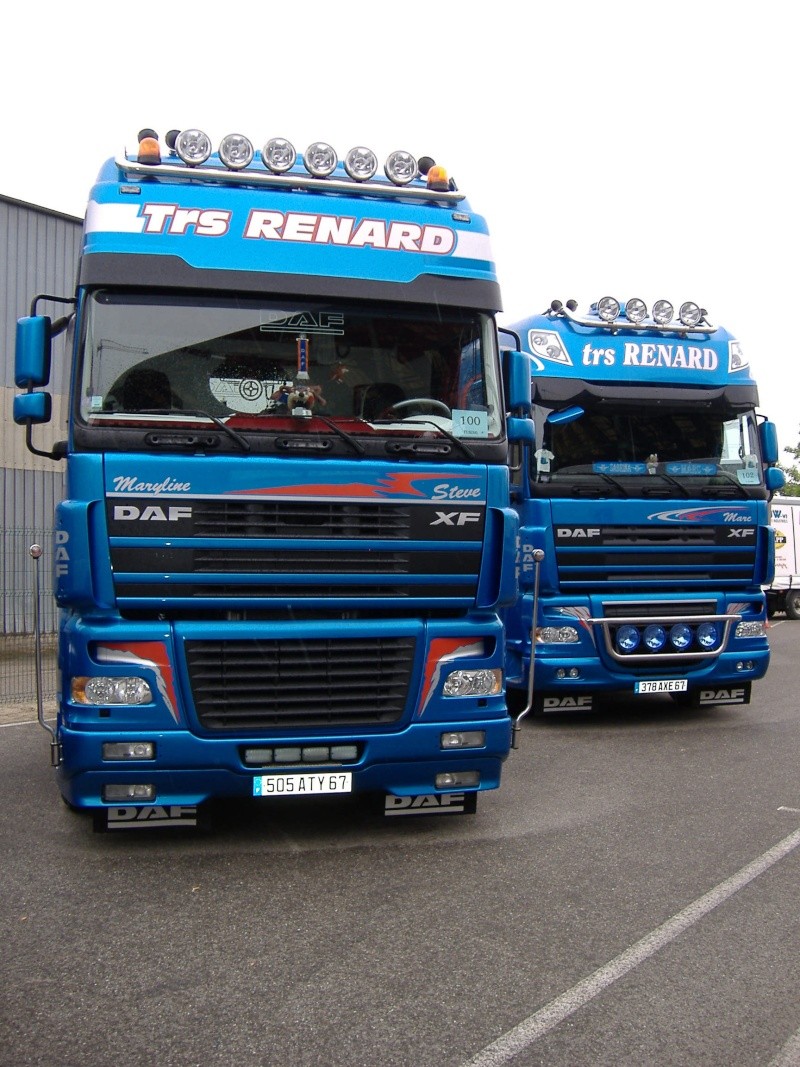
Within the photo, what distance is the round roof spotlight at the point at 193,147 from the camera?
5789mm

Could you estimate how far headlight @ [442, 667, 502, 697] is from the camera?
5.67 meters

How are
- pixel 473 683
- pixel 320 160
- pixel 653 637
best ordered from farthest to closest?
pixel 653 637, pixel 320 160, pixel 473 683

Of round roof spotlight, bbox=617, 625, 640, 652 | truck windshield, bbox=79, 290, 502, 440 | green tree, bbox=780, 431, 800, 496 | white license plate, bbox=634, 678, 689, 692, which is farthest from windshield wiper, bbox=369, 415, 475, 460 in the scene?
green tree, bbox=780, 431, 800, 496

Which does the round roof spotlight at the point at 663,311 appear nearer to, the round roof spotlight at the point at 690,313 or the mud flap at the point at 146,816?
the round roof spotlight at the point at 690,313

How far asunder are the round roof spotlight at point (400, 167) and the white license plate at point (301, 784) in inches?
132

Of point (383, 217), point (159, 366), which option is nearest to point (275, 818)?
point (159, 366)

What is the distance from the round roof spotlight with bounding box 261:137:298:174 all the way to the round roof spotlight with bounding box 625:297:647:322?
447 cm

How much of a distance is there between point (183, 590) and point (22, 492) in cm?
1260

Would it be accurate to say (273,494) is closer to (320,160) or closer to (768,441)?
(320,160)

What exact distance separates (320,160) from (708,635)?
5628mm

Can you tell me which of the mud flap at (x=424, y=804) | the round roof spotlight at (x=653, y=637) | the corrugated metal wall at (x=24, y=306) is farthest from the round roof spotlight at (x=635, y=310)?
the corrugated metal wall at (x=24, y=306)

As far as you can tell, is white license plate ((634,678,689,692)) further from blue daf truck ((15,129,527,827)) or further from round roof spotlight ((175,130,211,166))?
round roof spotlight ((175,130,211,166))

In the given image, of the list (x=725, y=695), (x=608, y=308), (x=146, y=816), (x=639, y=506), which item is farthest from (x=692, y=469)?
(x=146, y=816)

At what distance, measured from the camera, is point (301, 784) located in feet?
17.9
